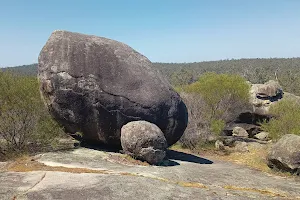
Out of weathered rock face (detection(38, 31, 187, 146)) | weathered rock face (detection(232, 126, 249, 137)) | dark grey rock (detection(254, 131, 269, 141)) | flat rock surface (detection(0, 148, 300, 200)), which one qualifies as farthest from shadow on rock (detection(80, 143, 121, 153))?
weathered rock face (detection(232, 126, 249, 137))

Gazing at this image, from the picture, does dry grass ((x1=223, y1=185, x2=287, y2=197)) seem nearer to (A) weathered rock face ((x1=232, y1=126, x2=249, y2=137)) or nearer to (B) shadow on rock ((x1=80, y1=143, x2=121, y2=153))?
(B) shadow on rock ((x1=80, y1=143, x2=121, y2=153))

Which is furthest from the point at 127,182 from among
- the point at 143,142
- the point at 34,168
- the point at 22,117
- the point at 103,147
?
the point at 22,117

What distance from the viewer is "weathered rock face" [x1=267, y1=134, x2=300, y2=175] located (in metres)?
16.1

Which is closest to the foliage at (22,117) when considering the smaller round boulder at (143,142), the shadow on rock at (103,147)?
the shadow on rock at (103,147)

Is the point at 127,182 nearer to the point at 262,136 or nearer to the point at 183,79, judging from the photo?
the point at 262,136

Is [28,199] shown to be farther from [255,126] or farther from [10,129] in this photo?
[255,126]

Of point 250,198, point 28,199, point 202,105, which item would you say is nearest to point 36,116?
point 28,199

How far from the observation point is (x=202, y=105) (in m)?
26.7

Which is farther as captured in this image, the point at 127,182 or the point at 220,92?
the point at 220,92

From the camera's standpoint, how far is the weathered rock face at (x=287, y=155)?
16109 mm

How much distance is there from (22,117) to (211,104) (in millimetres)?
16834

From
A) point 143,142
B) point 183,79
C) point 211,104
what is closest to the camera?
point 143,142

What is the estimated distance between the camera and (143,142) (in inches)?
562

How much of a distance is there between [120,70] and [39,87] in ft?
13.1
